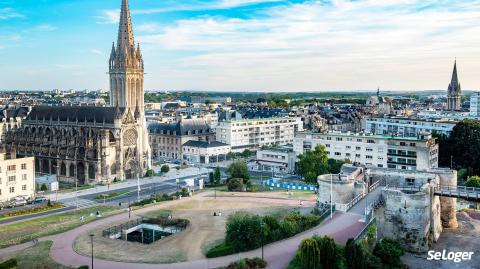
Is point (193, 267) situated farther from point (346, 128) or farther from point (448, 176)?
point (346, 128)

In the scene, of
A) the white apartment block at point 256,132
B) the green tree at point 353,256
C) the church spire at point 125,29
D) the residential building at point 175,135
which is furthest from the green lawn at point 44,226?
the white apartment block at point 256,132

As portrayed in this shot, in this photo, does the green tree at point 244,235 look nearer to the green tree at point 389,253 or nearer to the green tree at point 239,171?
the green tree at point 389,253

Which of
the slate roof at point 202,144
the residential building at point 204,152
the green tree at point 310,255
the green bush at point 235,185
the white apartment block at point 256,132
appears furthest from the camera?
the white apartment block at point 256,132

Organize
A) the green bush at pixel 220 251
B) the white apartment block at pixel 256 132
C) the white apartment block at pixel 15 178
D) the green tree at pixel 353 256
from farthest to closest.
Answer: the white apartment block at pixel 256 132 → the white apartment block at pixel 15 178 → the green bush at pixel 220 251 → the green tree at pixel 353 256

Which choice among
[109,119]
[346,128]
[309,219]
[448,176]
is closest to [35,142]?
[109,119]

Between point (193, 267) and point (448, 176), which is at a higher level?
point (448, 176)
